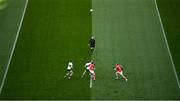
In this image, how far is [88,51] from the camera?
32.3 m

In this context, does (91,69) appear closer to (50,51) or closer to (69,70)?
(69,70)

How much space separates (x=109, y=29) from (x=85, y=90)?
321 inches

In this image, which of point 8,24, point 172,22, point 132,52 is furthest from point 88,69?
point 172,22

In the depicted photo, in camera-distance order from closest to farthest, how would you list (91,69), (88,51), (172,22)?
(91,69)
(88,51)
(172,22)

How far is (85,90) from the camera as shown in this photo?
28.4m

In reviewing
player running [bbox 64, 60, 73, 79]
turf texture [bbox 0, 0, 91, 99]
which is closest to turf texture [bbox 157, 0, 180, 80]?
turf texture [bbox 0, 0, 91, 99]

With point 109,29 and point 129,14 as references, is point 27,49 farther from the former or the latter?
point 129,14

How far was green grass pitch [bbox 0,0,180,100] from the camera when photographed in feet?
93.1

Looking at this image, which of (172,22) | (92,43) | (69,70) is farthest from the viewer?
(172,22)

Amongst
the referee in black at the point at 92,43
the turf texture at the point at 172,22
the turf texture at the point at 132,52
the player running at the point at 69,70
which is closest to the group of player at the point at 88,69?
the player running at the point at 69,70

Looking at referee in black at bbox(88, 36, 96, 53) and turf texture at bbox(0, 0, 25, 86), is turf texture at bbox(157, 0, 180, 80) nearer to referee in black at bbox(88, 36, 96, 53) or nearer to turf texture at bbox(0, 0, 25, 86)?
referee in black at bbox(88, 36, 96, 53)

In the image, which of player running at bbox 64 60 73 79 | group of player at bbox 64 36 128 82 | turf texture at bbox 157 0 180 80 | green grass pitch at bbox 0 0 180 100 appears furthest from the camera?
turf texture at bbox 157 0 180 80

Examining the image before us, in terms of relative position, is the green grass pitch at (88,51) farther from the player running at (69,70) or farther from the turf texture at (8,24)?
the player running at (69,70)

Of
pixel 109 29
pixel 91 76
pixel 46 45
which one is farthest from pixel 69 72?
pixel 109 29
